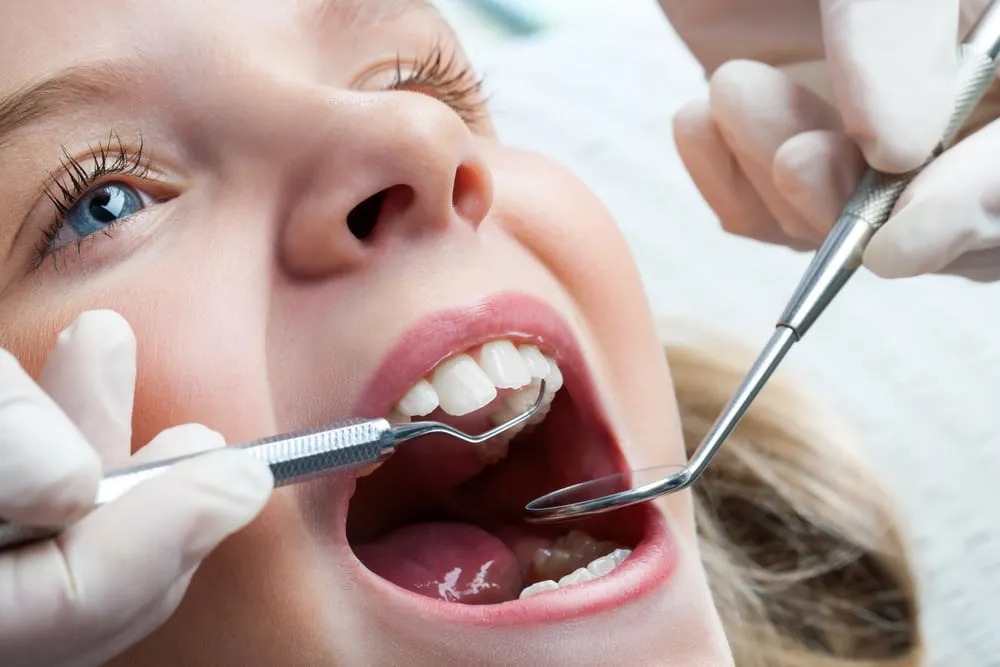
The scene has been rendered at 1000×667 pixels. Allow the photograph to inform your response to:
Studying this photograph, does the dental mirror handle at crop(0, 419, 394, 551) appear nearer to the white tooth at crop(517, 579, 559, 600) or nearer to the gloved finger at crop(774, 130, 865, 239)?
the white tooth at crop(517, 579, 559, 600)

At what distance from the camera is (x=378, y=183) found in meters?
0.84

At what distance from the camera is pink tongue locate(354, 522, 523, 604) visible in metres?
0.97

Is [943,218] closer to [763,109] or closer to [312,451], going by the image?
[763,109]

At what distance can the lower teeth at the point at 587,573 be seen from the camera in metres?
0.89

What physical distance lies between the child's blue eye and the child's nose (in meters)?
0.14

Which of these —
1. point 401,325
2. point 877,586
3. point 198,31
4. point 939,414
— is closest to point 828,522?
point 877,586

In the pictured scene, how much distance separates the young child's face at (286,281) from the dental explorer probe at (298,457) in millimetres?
100

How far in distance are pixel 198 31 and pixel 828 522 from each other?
1.10m

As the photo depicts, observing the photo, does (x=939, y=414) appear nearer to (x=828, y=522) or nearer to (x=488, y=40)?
(x=828, y=522)

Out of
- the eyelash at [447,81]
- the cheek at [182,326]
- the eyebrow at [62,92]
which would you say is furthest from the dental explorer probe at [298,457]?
the eyelash at [447,81]

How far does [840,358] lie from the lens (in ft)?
5.58

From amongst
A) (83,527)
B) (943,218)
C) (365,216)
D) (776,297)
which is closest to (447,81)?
(365,216)

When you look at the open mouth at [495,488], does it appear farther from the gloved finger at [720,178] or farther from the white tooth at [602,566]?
the gloved finger at [720,178]

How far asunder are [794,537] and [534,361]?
0.79m
